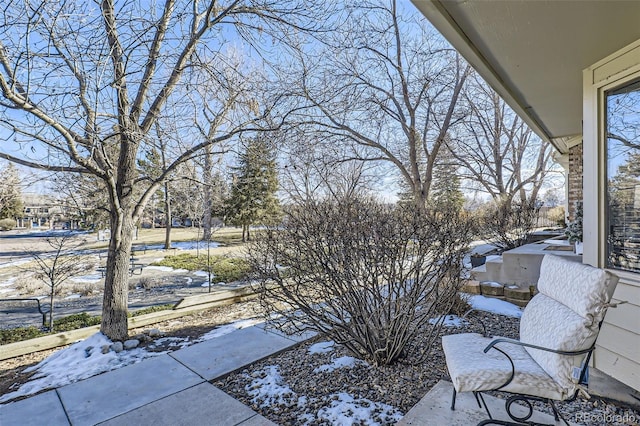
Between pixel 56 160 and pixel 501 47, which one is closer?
pixel 501 47

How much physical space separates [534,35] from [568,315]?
2.23 metres

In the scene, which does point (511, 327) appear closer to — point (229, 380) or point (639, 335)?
point (639, 335)

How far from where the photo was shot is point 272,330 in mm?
4117

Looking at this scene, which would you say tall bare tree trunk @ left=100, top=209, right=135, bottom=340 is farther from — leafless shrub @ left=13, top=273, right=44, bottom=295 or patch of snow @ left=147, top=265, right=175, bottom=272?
patch of snow @ left=147, top=265, right=175, bottom=272

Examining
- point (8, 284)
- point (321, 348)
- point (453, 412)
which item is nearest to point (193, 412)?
point (321, 348)

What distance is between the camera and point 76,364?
3521mm

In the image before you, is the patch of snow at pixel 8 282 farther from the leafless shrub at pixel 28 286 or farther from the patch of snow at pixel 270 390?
the patch of snow at pixel 270 390

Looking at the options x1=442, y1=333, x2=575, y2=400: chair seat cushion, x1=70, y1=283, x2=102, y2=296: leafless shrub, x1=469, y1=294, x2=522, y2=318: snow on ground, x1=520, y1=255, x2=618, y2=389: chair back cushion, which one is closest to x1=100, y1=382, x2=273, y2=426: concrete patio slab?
x1=442, y1=333, x2=575, y2=400: chair seat cushion

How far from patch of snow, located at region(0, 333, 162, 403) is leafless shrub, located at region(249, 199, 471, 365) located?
6.35ft

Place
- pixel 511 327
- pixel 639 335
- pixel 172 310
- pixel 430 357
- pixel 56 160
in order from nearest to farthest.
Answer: pixel 639 335 < pixel 430 357 < pixel 56 160 < pixel 511 327 < pixel 172 310

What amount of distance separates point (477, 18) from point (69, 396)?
14.9ft

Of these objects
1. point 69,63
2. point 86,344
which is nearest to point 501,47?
point 69,63

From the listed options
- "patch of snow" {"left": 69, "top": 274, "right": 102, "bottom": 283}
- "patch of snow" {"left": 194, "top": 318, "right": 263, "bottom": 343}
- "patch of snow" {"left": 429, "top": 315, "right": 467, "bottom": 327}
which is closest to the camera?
"patch of snow" {"left": 429, "top": 315, "right": 467, "bottom": 327}

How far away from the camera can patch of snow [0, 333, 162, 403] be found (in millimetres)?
3125
